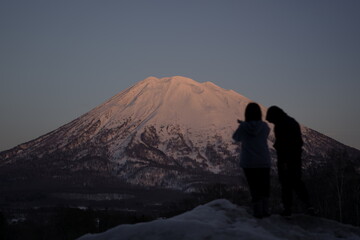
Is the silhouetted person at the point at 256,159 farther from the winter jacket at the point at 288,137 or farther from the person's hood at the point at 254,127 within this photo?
the winter jacket at the point at 288,137

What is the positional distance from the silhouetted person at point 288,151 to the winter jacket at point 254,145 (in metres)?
0.31

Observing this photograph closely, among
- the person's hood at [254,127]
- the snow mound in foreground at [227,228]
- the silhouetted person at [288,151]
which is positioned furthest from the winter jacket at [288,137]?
the snow mound in foreground at [227,228]

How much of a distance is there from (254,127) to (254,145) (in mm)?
231

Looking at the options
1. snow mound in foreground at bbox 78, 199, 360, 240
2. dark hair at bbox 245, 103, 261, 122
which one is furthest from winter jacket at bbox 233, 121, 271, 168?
snow mound in foreground at bbox 78, 199, 360, 240

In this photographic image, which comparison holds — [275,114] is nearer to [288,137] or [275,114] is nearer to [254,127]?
[288,137]

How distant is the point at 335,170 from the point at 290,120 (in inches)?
925

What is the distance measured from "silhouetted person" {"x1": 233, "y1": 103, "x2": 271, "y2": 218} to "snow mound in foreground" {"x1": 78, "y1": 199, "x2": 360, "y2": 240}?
0.90 feet

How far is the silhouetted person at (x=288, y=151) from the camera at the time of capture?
6.21m

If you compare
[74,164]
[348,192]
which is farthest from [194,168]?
[348,192]

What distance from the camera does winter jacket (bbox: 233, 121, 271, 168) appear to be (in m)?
5.95

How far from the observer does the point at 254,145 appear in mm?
5973

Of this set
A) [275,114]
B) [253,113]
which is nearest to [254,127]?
[253,113]

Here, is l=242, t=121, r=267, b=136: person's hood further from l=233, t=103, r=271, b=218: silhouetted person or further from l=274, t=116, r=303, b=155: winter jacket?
l=274, t=116, r=303, b=155: winter jacket

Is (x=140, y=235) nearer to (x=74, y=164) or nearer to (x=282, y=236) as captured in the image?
(x=282, y=236)
